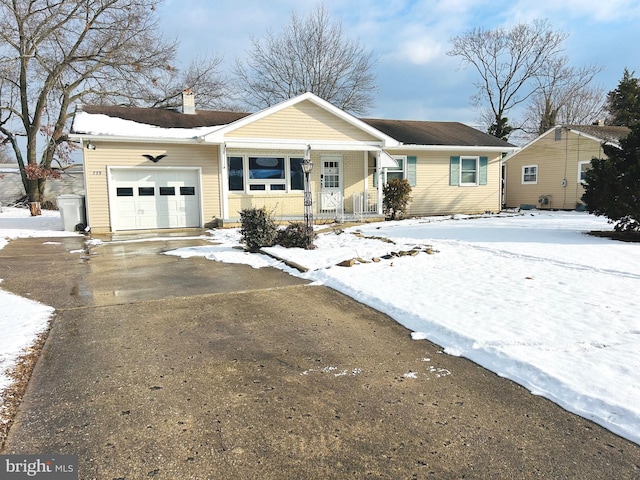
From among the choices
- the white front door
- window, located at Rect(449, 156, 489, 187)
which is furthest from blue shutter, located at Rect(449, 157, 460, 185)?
the white front door

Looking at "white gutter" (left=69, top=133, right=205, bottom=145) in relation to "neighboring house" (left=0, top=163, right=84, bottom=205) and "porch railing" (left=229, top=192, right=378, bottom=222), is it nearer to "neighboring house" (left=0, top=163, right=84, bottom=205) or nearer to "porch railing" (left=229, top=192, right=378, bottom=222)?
"porch railing" (left=229, top=192, right=378, bottom=222)

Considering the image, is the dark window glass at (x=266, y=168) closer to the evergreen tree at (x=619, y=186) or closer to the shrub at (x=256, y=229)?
the shrub at (x=256, y=229)

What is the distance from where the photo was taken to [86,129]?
1307 cm

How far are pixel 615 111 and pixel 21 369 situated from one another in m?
41.2

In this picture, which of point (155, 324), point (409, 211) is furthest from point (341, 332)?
point (409, 211)

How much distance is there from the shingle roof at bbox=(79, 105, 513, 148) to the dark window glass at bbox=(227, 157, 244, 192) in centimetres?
226

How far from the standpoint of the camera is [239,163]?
14914mm

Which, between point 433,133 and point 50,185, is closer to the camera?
point 433,133

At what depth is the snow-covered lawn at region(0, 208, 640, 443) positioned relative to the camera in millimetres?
2986

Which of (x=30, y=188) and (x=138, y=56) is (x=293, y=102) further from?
(x=30, y=188)

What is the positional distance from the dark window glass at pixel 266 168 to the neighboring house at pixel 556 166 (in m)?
13.3

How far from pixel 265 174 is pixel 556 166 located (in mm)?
15582

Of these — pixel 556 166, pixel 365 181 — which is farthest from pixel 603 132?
pixel 365 181

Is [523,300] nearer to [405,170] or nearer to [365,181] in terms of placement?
[365,181]
